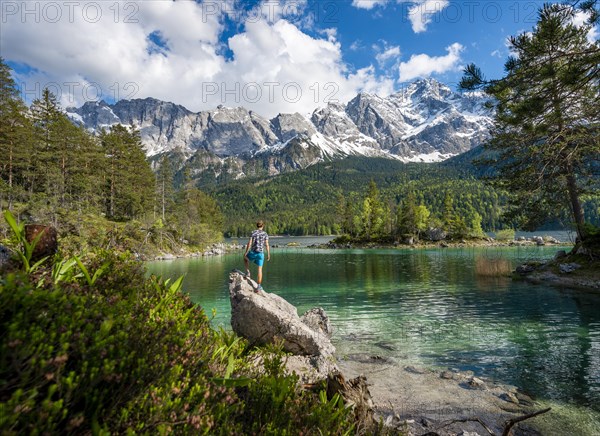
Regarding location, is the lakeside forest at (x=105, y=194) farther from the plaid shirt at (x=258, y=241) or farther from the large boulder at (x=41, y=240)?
the plaid shirt at (x=258, y=241)

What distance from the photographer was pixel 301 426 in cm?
371

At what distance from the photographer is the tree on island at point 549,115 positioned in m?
9.78

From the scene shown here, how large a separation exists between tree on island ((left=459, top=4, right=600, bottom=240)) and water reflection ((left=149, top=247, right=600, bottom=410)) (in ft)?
25.3

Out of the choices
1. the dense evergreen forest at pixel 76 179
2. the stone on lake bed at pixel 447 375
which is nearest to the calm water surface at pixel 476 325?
the stone on lake bed at pixel 447 375

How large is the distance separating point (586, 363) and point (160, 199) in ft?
295

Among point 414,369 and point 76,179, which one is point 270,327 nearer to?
point 414,369

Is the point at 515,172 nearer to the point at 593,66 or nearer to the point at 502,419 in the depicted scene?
the point at 593,66

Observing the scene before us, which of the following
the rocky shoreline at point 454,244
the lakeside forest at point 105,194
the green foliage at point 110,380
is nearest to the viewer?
the green foliage at point 110,380

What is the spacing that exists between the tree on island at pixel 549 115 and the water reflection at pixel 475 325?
7724mm

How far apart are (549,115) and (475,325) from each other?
1026cm

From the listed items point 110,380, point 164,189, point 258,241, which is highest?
point 164,189

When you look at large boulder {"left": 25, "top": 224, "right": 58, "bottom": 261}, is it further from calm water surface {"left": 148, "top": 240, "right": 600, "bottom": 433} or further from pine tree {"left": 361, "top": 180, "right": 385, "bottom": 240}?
pine tree {"left": 361, "top": 180, "right": 385, "bottom": 240}

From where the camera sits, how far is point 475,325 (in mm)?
16266

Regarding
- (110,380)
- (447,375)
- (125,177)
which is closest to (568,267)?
(447,375)
